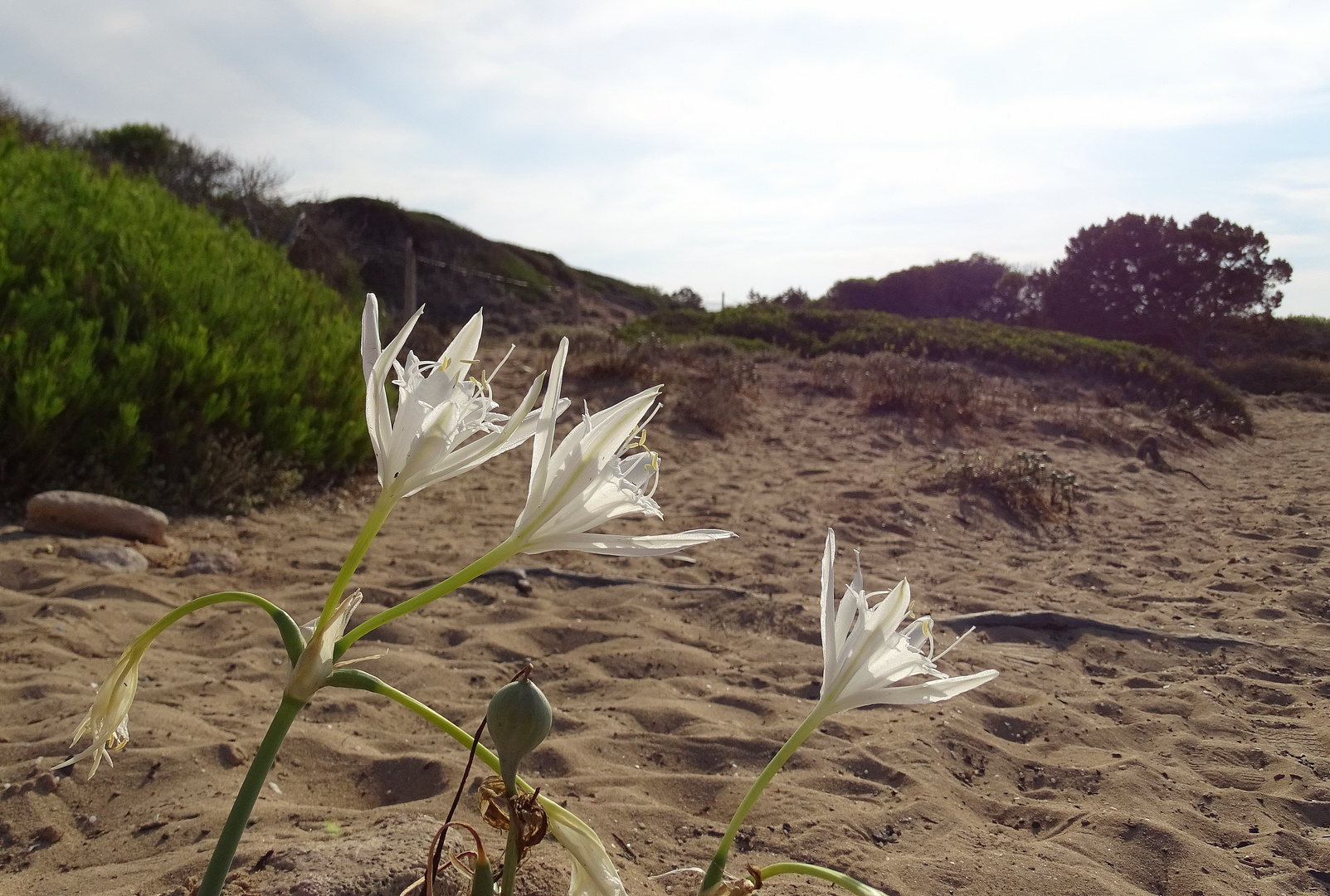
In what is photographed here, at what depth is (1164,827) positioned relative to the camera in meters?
2.40

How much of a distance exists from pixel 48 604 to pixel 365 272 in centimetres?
2116

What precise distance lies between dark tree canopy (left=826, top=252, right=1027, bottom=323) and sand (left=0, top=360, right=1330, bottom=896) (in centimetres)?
2282

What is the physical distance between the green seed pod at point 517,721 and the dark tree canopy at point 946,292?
28.4 m

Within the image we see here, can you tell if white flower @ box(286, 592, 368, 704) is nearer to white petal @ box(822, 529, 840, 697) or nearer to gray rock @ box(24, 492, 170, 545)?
white petal @ box(822, 529, 840, 697)

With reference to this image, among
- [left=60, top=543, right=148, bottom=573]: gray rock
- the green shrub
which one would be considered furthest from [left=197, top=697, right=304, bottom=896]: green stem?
the green shrub

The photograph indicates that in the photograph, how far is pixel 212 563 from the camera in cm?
465

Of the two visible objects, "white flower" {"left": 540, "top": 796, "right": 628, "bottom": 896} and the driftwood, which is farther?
the driftwood

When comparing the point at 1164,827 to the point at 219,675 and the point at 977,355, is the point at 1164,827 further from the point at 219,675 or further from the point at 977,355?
the point at 977,355

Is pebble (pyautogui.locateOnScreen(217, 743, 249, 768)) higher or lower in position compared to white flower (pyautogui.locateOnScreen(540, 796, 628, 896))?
lower

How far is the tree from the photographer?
76.0 feet

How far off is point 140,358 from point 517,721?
18.7ft

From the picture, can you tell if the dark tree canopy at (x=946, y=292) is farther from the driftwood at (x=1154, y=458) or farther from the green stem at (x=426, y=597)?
the green stem at (x=426, y=597)

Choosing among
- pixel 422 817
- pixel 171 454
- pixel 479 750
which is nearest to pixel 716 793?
pixel 422 817

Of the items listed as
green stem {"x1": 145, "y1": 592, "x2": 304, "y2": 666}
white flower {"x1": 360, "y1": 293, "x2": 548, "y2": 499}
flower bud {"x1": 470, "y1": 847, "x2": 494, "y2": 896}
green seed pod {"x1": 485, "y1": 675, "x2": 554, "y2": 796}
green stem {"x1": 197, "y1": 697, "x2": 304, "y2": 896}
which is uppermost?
white flower {"x1": 360, "y1": 293, "x2": 548, "y2": 499}
